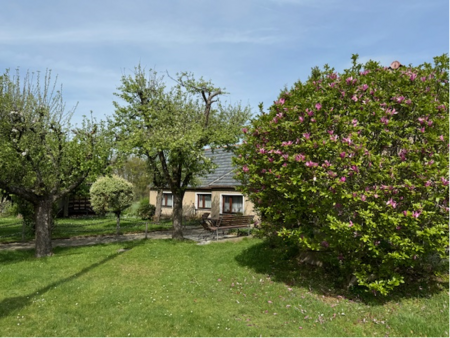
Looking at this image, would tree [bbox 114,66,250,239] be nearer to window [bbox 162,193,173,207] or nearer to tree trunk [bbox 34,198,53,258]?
tree trunk [bbox 34,198,53,258]

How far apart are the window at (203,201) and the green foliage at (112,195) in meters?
7.09

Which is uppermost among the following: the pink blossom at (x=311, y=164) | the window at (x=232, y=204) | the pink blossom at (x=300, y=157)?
the pink blossom at (x=300, y=157)

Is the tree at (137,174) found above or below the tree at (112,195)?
above

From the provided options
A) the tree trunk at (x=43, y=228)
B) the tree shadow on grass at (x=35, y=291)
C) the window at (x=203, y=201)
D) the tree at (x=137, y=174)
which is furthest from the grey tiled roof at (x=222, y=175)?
the tree at (x=137, y=174)

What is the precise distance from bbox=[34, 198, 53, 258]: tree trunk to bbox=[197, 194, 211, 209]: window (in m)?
14.5

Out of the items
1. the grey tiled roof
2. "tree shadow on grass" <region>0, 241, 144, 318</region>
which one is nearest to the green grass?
"tree shadow on grass" <region>0, 241, 144, 318</region>

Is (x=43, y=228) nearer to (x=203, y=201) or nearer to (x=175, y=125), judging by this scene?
(x=175, y=125)

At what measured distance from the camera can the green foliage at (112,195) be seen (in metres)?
19.8

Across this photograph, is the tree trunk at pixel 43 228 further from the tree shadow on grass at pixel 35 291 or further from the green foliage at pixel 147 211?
the green foliage at pixel 147 211

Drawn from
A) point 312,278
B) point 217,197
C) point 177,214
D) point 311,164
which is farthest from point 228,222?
point 311,164

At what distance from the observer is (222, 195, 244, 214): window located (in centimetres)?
2258

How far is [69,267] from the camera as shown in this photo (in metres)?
10.6

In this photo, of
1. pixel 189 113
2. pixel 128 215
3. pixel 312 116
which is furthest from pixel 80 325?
pixel 128 215

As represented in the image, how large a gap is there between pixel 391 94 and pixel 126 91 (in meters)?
12.0
